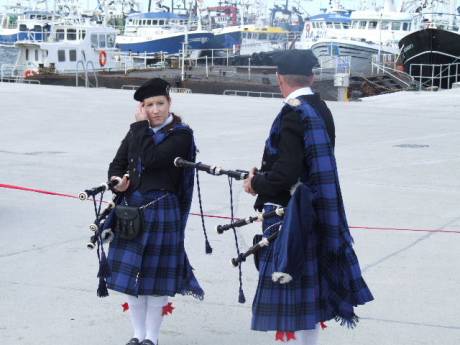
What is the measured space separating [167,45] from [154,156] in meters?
58.8

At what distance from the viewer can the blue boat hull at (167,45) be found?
62659mm

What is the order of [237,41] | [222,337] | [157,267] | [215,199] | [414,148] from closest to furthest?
[157,267]
[222,337]
[215,199]
[414,148]
[237,41]

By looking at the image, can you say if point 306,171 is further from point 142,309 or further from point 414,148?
point 414,148

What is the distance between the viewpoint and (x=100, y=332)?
580 cm

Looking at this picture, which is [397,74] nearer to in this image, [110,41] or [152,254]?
[110,41]

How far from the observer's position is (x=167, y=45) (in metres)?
63.3

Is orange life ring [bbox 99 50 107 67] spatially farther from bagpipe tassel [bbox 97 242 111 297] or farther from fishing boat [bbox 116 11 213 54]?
bagpipe tassel [bbox 97 242 111 297]

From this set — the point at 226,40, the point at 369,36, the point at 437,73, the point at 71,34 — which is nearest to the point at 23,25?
the point at 226,40

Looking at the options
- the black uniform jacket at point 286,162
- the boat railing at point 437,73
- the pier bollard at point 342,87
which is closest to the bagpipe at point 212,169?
→ the black uniform jacket at point 286,162

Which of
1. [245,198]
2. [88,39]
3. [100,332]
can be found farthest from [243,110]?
[88,39]

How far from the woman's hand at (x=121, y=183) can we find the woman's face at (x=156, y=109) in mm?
350

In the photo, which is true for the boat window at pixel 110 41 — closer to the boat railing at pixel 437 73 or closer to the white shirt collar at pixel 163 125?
the boat railing at pixel 437 73

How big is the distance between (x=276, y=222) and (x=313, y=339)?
0.63 meters

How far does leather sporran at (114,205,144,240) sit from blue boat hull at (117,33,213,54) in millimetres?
57813
